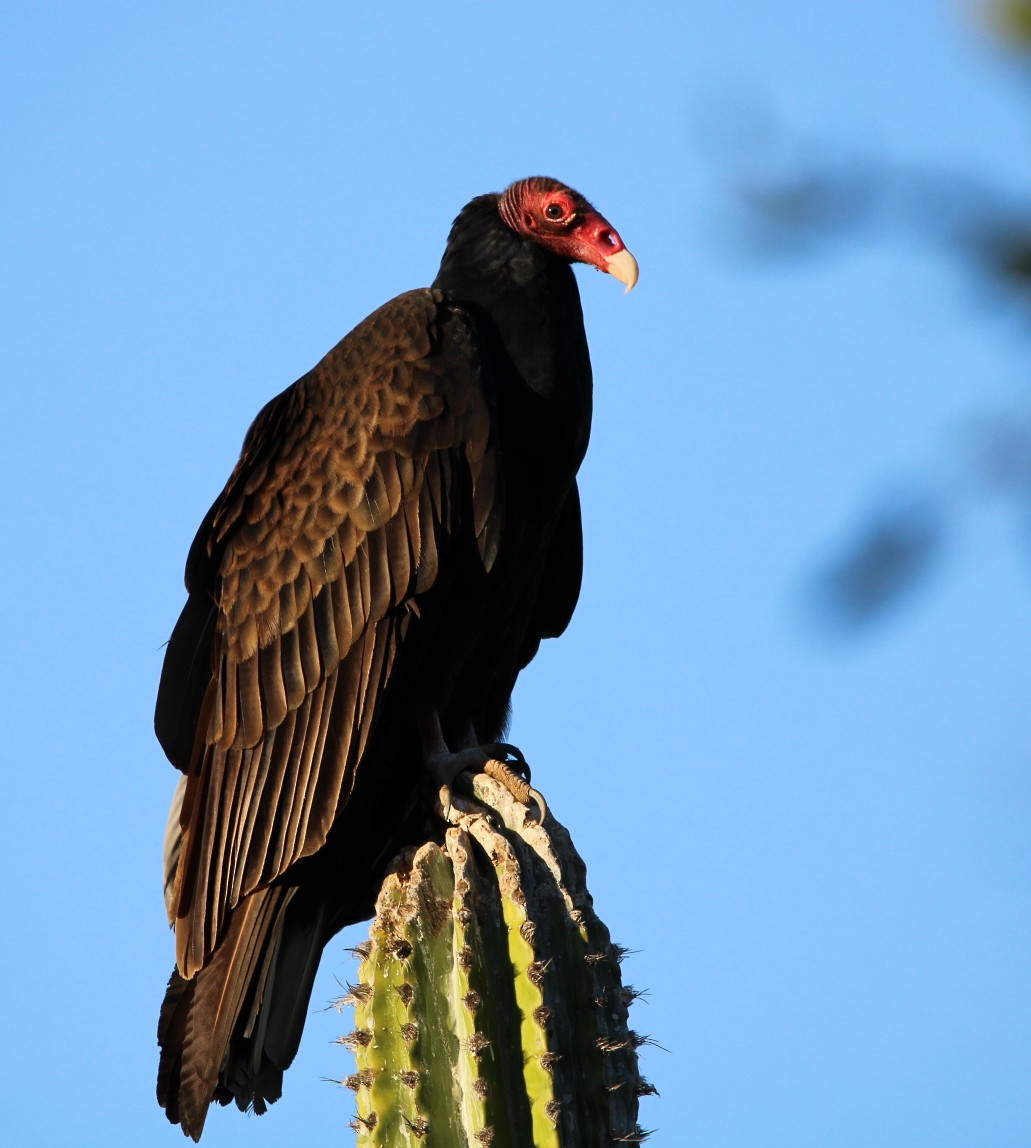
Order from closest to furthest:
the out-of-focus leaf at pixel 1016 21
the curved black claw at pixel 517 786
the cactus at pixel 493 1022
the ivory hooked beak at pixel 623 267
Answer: the out-of-focus leaf at pixel 1016 21 → the cactus at pixel 493 1022 → the curved black claw at pixel 517 786 → the ivory hooked beak at pixel 623 267

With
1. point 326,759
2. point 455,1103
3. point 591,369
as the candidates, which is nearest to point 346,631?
point 326,759

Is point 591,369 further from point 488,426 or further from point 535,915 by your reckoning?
point 535,915

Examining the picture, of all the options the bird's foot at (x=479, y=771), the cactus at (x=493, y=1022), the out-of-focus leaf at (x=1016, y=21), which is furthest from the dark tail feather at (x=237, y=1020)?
the out-of-focus leaf at (x=1016, y=21)

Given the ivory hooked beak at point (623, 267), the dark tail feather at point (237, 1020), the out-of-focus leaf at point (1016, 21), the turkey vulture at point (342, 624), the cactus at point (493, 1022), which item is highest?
the ivory hooked beak at point (623, 267)

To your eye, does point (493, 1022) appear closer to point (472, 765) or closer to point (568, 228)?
point (472, 765)

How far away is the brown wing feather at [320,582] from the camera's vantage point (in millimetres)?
3455

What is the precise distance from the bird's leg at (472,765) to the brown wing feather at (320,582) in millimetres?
201

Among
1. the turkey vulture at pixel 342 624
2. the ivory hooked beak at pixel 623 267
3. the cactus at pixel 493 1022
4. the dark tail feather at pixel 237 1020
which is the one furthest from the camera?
the ivory hooked beak at pixel 623 267

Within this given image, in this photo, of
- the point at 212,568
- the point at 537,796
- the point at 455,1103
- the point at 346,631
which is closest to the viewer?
the point at 455,1103

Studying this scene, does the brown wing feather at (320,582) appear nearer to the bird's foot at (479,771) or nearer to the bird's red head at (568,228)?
A: the bird's foot at (479,771)

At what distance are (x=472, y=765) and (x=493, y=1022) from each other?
1.05 meters

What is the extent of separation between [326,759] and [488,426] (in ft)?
2.95

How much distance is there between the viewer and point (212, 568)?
12.8 ft

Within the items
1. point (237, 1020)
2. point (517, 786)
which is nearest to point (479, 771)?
point (517, 786)
